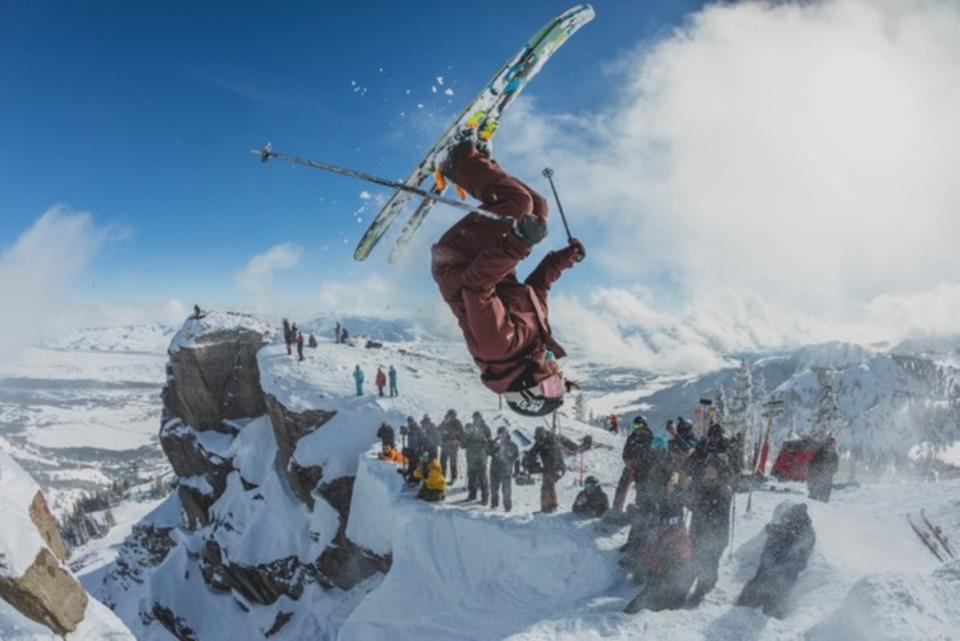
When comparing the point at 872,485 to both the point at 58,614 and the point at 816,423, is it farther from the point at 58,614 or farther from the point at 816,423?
the point at 816,423

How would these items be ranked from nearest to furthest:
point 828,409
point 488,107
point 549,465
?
point 488,107
point 549,465
point 828,409

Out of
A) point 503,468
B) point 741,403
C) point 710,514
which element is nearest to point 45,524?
point 503,468

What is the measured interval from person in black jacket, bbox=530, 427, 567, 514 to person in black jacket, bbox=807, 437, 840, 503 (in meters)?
6.12

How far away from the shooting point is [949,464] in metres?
139

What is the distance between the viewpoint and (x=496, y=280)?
336 centimetres

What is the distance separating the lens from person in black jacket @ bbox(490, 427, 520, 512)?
12.5 m

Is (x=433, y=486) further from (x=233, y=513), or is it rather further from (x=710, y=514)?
(x=233, y=513)

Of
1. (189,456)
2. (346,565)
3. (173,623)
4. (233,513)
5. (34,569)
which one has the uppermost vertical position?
(34,569)

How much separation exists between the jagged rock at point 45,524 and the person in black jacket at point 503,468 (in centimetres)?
840

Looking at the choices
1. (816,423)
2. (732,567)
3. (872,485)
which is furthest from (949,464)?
(732,567)

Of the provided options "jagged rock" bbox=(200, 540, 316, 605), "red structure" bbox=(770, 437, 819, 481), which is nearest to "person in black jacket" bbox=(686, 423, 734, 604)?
"red structure" bbox=(770, 437, 819, 481)

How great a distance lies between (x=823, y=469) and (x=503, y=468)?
7.63m

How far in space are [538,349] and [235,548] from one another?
1128 inches

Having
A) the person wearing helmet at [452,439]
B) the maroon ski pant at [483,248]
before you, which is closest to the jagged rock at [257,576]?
the person wearing helmet at [452,439]
